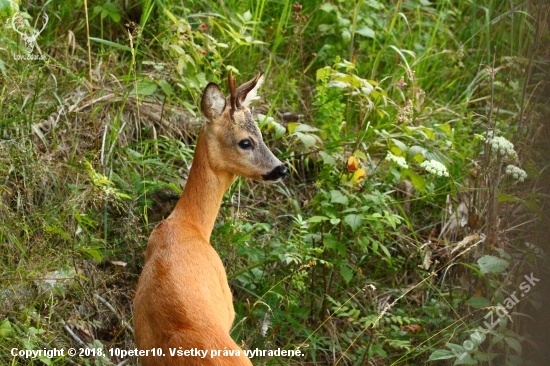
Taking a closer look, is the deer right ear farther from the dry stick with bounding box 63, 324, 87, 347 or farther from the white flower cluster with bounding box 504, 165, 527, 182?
the white flower cluster with bounding box 504, 165, 527, 182

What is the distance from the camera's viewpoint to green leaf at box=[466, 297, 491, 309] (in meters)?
4.99

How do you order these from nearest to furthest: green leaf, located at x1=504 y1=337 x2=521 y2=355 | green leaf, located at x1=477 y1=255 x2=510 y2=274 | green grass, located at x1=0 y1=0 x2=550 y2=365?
green leaf, located at x1=504 y1=337 x2=521 y2=355 → green leaf, located at x1=477 y1=255 x2=510 y2=274 → green grass, located at x1=0 y1=0 x2=550 y2=365

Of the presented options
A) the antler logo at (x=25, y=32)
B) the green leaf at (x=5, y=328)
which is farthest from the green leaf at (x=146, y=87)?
the green leaf at (x=5, y=328)

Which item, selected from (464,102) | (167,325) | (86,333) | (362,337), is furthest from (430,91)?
(167,325)

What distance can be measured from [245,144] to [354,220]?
35.1 inches

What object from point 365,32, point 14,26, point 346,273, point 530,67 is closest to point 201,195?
point 346,273

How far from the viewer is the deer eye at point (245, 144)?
15.8 feet

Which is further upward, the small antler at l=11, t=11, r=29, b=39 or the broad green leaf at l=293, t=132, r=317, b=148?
the small antler at l=11, t=11, r=29, b=39

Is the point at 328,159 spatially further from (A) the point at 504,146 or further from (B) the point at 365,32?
(B) the point at 365,32

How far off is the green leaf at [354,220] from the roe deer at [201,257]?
62 cm

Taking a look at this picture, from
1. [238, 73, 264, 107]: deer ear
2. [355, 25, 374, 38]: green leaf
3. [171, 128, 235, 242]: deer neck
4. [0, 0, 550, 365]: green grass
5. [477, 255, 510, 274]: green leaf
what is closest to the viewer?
[171, 128, 235, 242]: deer neck

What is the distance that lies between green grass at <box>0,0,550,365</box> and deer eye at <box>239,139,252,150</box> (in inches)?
24.4

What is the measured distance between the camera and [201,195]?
4.73 metres

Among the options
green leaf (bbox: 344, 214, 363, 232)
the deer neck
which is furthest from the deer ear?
green leaf (bbox: 344, 214, 363, 232)
